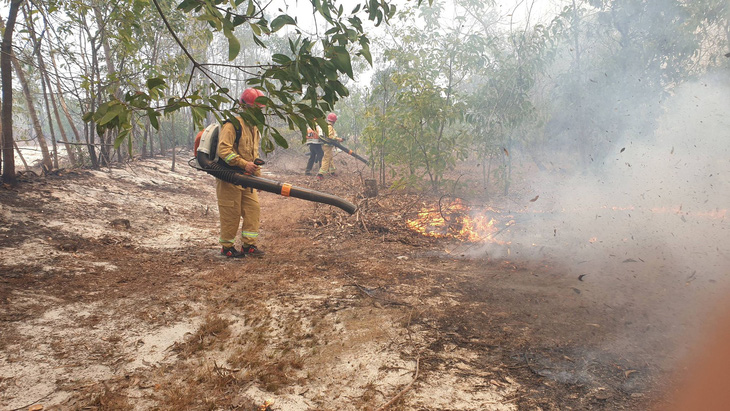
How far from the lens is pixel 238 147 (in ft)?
16.0

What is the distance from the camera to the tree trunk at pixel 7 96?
5121 mm

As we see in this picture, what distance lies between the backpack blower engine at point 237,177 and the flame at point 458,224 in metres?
2.05

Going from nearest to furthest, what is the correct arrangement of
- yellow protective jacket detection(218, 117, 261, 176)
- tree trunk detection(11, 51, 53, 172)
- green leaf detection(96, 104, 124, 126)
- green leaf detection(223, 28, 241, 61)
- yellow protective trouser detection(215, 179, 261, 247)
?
green leaf detection(96, 104, 124, 126), green leaf detection(223, 28, 241, 61), yellow protective jacket detection(218, 117, 261, 176), yellow protective trouser detection(215, 179, 261, 247), tree trunk detection(11, 51, 53, 172)

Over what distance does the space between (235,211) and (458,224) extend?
3.54m

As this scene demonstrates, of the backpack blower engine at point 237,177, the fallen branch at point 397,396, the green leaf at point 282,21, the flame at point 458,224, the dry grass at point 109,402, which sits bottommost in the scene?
the dry grass at point 109,402

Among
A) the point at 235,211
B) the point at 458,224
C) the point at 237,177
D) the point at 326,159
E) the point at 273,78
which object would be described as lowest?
the point at 458,224

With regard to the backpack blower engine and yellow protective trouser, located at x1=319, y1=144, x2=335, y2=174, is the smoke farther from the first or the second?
yellow protective trouser, located at x1=319, y1=144, x2=335, y2=174

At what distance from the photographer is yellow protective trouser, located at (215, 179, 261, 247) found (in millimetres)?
4914

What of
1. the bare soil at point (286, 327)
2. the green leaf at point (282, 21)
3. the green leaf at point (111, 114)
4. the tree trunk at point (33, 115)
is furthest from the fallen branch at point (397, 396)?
the tree trunk at point (33, 115)

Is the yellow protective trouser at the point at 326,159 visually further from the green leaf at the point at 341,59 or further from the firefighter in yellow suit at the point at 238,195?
the green leaf at the point at 341,59

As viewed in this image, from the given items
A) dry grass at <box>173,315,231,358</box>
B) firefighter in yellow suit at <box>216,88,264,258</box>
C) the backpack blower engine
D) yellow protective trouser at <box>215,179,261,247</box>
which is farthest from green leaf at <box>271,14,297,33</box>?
yellow protective trouser at <box>215,179,261,247</box>

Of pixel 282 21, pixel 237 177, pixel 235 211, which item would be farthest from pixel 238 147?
pixel 282 21

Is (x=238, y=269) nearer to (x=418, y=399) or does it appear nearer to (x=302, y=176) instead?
(x=418, y=399)

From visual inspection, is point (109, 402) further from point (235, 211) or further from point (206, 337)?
point (235, 211)
